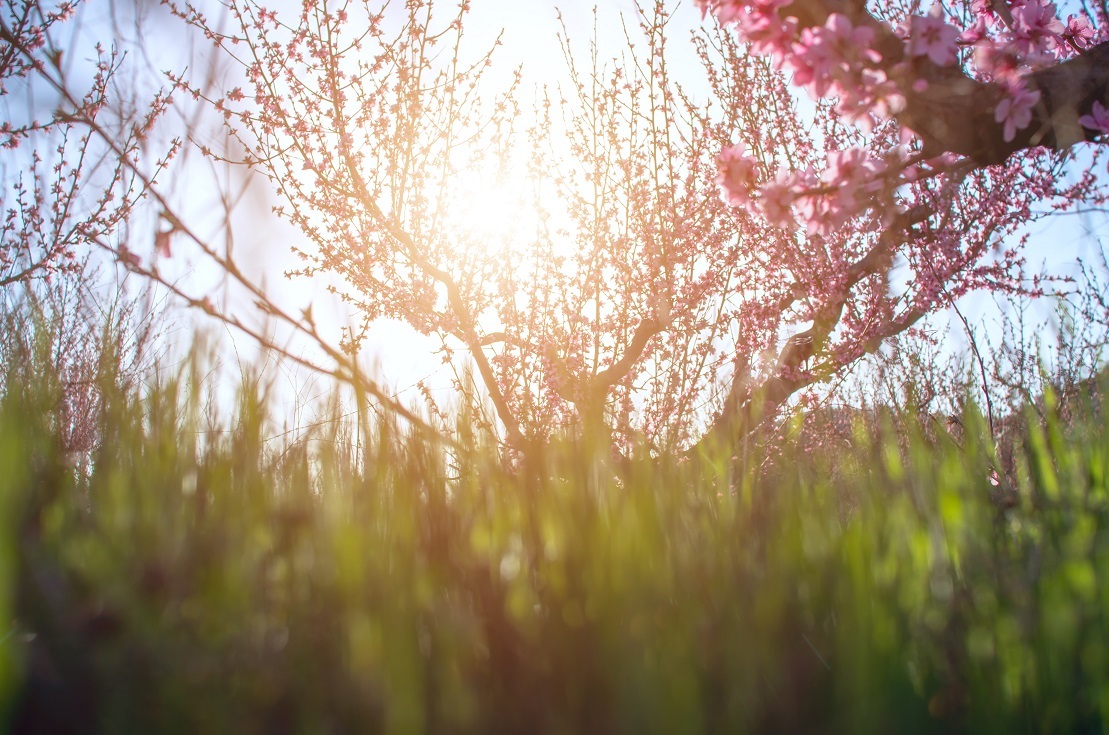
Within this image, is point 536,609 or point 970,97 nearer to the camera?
point 536,609

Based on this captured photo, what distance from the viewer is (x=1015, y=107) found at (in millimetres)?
2684

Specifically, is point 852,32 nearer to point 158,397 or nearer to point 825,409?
point 158,397

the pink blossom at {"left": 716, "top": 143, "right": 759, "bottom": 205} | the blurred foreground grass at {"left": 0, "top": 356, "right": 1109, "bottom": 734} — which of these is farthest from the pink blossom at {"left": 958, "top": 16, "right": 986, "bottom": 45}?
the blurred foreground grass at {"left": 0, "top": 356, "right": 1109, "bottom": 734}

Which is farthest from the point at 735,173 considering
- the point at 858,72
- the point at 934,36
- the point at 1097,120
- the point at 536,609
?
the point at 536,609

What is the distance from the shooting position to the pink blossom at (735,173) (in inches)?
120

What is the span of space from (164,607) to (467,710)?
0.42m

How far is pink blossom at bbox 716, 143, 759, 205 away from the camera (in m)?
3.05

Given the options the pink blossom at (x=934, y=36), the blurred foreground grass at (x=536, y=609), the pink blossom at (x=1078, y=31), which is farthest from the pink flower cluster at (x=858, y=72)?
the blurred foreground grass at (x=536, y=609)

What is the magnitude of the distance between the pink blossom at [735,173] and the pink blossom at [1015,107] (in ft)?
2.85

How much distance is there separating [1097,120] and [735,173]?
132cm

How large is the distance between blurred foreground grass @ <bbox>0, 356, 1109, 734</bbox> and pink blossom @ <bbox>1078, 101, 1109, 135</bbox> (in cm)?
207

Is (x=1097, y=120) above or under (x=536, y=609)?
above

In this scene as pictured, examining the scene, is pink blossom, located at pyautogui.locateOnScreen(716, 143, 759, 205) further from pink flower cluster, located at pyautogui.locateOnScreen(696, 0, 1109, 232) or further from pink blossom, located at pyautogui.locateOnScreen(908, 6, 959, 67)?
pink blossom, located at pyautogui.locateOnScreen(908, 6, 959, 67)

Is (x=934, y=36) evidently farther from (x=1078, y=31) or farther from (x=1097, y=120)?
(x=1078, y=31)
